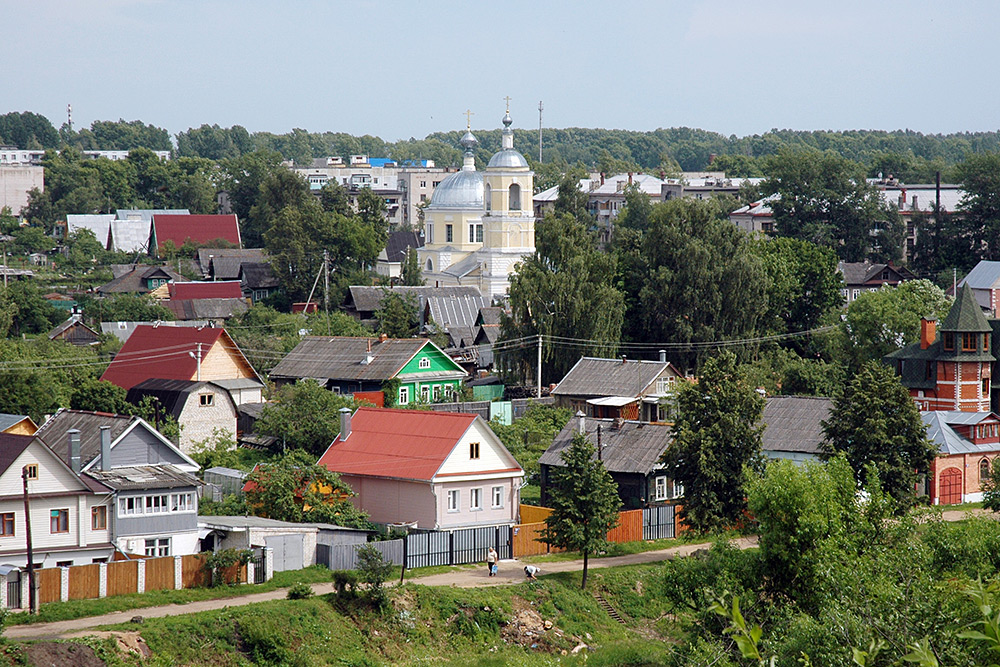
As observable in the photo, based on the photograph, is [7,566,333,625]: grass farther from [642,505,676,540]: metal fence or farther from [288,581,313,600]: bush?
[642,505,676,540]: metal fence

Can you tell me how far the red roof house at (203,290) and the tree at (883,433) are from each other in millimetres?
47039

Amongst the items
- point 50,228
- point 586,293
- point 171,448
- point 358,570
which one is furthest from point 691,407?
point 50,228

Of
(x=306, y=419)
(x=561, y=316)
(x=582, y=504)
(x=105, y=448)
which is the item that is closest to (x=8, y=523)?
(x=105, y=448)

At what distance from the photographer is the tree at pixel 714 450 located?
3478cm

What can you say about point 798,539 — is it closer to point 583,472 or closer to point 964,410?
point 583,472

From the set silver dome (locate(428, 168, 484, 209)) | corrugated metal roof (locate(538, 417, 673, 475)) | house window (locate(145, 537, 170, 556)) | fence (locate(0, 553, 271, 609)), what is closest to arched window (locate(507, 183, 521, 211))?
silver dome (locate(428, 168, 484, 209))

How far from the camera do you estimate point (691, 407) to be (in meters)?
35.7

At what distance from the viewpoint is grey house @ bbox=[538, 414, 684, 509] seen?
37500 millimetres

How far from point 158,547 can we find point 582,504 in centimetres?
1024

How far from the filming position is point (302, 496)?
1358 inches

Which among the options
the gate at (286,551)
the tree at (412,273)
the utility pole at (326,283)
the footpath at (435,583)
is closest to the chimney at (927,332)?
the footpath at (435,583)

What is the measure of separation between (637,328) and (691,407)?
25.3 m

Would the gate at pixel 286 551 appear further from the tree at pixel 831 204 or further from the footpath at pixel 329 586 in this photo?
the tree at pixel 831 204

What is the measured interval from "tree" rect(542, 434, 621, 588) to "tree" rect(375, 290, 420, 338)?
2883cm
